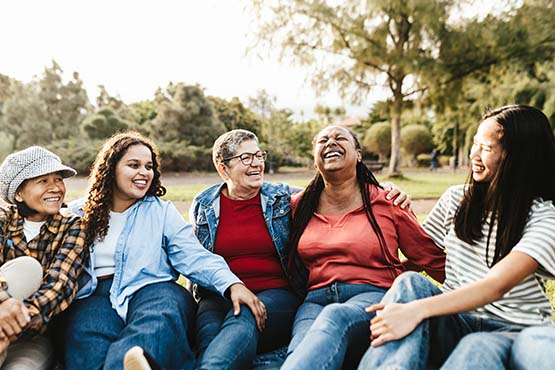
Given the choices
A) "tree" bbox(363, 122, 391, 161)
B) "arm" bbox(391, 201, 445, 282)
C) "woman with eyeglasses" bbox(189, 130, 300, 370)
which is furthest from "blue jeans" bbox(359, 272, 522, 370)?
"tree" bbox(363, 122, 391, 161)

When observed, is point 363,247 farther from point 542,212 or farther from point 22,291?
point 22,291

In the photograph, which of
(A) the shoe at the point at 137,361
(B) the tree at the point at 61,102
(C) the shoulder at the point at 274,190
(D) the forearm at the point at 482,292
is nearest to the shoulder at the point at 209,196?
(C) the shoulder at the point at 274,190

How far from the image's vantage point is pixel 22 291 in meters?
2.38

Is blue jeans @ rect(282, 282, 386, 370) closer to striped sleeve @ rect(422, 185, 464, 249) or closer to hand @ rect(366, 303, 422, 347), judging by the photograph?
hand @ rect(366, 303, 422, 347)

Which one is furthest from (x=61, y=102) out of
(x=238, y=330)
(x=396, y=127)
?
(x=238, y=330)

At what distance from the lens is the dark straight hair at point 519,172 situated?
92.1 inches

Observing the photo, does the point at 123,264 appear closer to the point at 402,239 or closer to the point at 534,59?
the point at 402,239

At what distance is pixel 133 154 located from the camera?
296 centimetres

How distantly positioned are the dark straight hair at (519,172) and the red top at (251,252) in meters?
1.19

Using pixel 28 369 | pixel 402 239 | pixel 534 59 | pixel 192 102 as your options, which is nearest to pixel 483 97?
pixel 534 59

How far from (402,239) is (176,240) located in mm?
1272

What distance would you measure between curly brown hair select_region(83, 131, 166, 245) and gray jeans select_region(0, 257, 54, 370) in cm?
41

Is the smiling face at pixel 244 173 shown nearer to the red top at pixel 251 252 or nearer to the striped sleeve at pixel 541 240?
the red top at pixel 251 252

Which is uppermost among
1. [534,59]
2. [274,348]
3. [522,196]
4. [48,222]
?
[534,59]
